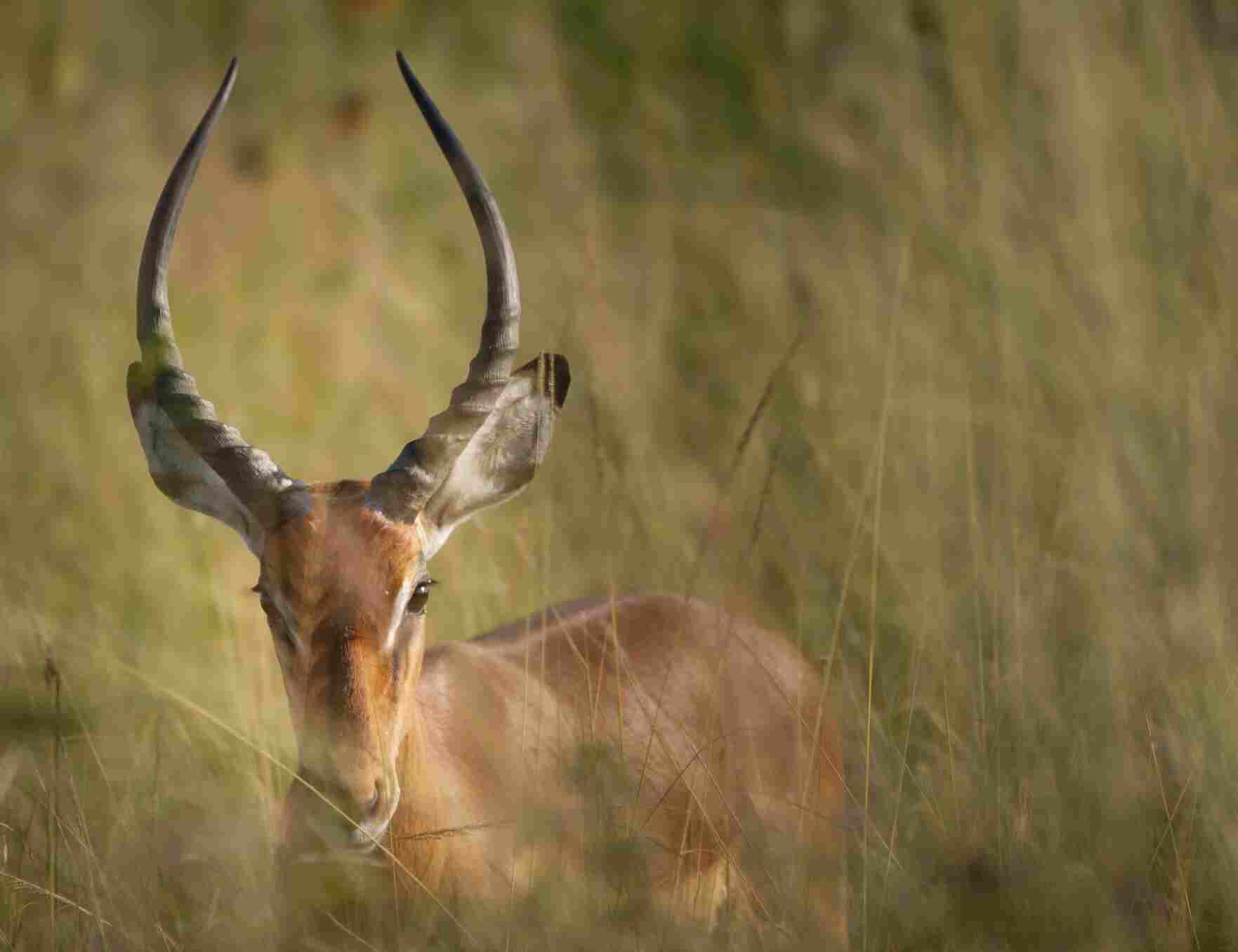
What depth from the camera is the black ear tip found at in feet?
13.6

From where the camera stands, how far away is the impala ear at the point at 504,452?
4.30 m

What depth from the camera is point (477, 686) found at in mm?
4590

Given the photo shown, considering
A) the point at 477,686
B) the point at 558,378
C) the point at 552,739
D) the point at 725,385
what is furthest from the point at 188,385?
the point at 725,385

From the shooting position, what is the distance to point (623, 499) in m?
4.67

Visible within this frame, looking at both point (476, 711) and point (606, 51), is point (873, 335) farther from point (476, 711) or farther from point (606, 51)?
point (606, 51)

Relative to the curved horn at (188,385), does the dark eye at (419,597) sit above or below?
below

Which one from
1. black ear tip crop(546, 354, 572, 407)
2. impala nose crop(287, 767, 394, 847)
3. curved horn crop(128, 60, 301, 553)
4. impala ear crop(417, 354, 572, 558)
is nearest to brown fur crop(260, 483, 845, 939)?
impala nose crop(287, 767, 394, 847)

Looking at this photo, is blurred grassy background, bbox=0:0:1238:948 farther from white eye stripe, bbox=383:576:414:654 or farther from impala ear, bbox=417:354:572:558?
white eye stripe, bbox=383:576:414:654

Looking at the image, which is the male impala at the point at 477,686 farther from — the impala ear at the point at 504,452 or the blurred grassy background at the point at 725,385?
the blurred grassy background at the point at 725,385

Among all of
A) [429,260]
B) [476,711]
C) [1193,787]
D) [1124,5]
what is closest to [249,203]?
[429,260]

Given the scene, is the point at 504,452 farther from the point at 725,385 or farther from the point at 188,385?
the point at 725,385

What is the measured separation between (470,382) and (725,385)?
369cm

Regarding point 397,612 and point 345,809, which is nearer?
point 345,809

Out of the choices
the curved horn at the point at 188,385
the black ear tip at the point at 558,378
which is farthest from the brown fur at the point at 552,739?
the black ear tip at the point at 558,378
